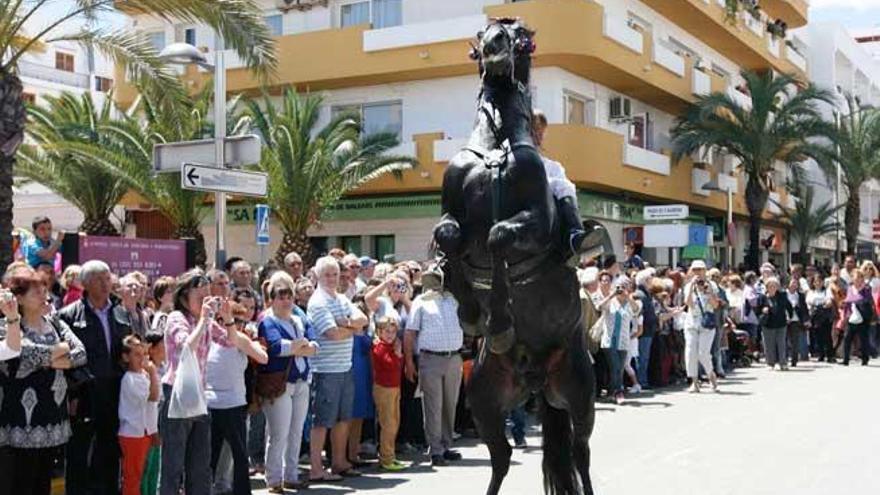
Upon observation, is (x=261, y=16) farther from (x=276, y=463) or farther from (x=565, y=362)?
(x=565, y=362)

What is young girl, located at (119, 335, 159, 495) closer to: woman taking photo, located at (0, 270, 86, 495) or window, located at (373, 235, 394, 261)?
woman taking photo, located at (0, 270, 86, 495)

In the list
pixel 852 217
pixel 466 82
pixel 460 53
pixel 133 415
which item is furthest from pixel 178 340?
pixel 852 217

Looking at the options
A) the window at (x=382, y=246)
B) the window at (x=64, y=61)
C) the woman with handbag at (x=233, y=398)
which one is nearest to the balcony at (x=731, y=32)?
the window at (x=382, y=246)

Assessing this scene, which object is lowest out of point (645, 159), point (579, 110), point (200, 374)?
point (200, 374)

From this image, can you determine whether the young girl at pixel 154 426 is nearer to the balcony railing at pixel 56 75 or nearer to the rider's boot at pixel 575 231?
the rider's boot at pixel 575 231

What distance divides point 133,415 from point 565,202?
406 cm

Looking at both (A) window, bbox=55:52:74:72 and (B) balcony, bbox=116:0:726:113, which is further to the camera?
(A) window, bbox=55:52:74:72

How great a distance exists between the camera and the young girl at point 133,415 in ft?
25.4

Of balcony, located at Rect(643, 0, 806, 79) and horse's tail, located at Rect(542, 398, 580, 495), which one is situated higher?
balcony, located at Rect(643, 0, 806, 79)

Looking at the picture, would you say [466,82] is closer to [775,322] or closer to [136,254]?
[775,322]

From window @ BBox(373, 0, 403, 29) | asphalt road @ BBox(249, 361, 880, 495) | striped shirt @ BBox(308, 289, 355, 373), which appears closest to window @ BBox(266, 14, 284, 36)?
window @ BBox(373, 0, 403, 29)

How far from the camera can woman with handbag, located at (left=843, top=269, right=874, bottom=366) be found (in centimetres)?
2142

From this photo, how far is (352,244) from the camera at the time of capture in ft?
98.2

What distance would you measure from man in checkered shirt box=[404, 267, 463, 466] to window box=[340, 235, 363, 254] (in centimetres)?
1894
